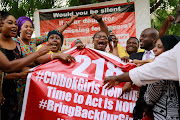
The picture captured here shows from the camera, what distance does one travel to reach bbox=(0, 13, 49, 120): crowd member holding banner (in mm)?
2771

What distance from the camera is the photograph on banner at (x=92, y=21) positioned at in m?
6.99

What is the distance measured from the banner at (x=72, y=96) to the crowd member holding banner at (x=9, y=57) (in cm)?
23

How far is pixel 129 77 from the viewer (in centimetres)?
226

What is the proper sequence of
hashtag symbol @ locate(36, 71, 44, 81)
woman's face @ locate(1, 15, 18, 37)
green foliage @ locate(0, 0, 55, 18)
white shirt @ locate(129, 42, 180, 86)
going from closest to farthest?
white shirt @ locate(129, 42, 180, 86) → woman's face @ locate(1, 15, 18, 37) → hashtag symbol @ locate(36, 71, 44, 81) → green foliage @ locate(0, 0, 55, 18)

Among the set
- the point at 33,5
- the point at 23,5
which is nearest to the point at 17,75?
the point at 33,5

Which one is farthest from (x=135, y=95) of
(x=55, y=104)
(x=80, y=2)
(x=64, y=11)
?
(x=80, y=2)

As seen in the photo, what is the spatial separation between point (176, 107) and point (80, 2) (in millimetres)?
6651

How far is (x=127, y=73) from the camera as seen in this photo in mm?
2289

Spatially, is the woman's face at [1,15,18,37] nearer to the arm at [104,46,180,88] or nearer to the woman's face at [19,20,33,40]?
the woman's face at [19,20,33,40]

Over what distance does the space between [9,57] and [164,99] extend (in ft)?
6.62

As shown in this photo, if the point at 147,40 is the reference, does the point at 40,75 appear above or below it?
below

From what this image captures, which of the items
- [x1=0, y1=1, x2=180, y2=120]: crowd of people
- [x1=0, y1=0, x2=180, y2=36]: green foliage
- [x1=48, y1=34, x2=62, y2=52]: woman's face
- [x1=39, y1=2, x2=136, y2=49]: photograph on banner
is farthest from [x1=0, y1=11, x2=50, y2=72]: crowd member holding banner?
[x1=0, y1=0, x2=180, y2=36]: green foliage

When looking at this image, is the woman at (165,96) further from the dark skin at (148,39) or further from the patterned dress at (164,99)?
the dark skin at (148,39)

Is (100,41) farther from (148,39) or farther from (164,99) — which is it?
(164,99)
